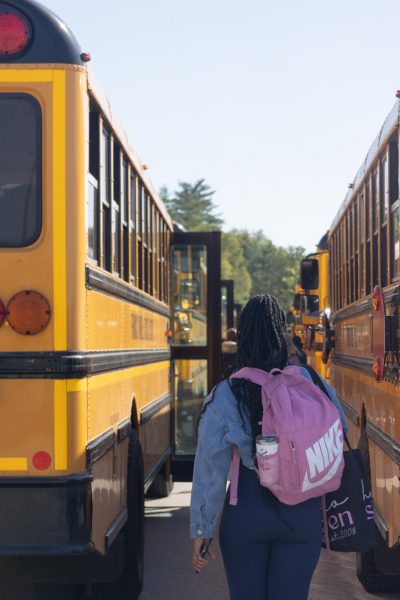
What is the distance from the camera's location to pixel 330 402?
11.9 ft

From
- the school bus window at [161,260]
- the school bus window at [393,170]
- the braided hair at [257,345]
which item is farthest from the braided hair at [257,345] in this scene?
the school bus window at [161,260]

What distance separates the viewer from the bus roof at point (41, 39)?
4.56 meters

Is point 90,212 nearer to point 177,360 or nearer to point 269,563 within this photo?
point 269,563

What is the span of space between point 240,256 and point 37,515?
136 metres

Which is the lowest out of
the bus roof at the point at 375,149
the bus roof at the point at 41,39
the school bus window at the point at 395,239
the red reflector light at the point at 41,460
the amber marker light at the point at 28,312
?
the red reflector light at the point at 41,460

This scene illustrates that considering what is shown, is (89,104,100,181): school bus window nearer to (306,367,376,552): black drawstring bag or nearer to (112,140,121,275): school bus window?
(112,140,121,275): school bus window

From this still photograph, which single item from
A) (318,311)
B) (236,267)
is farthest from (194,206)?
(318,311)

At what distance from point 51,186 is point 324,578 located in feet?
11.5

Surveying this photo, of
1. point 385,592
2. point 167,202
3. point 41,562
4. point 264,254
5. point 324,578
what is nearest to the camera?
point 41,562

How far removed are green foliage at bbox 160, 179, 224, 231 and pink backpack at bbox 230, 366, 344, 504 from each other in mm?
118655

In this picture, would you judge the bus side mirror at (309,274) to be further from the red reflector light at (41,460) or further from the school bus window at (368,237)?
the red reflector light at (41,460)

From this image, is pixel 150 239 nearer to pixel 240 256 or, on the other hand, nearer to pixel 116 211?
pixel 116 211

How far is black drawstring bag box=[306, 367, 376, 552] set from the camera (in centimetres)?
375

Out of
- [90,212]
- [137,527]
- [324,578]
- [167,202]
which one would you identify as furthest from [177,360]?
[167,202]
